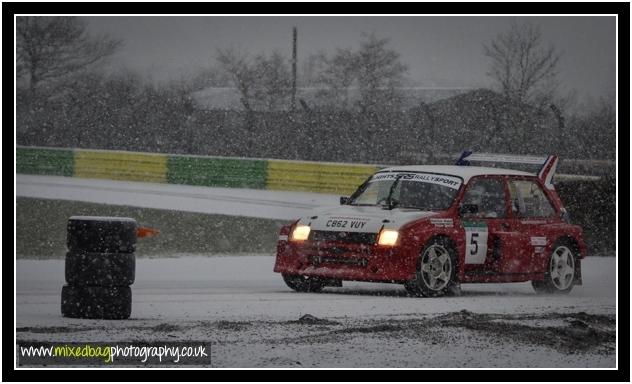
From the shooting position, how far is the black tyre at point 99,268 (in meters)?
9.12

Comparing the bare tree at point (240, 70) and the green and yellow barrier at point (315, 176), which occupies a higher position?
the bare tree at point (240, 70)

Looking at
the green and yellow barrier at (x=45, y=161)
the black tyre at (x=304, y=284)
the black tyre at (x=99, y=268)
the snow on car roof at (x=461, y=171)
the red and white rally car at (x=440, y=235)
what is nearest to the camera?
the black tyre at (x=99, y=268)

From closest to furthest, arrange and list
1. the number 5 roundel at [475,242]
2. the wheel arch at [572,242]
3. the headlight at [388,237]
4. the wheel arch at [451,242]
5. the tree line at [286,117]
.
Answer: the headlight at [388,237] → the wheel arch at [451,242] → the number 5 roundel at [475,242] → the wheel arch at [572,242] → the tree line at [286,117]

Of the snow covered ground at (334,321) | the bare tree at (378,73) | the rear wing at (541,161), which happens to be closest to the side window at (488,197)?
the rear wing at (541,161)

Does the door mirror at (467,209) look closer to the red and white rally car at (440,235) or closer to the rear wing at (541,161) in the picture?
the red and white rally car at (440,235)

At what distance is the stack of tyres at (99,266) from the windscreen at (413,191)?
370cm

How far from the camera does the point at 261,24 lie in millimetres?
54875

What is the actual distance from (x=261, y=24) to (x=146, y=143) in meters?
17.0

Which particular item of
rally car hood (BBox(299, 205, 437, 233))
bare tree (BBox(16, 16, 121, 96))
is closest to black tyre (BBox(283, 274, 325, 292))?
rally car hood (BBox(299, 205, 437, 233))

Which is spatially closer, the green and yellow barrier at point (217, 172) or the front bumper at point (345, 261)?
the front bumper at point (345, 261)

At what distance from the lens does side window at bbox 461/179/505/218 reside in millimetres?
12438

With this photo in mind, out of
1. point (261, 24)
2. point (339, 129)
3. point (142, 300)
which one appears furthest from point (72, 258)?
point (261, 24)

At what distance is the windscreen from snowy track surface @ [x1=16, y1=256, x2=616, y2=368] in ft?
3.14

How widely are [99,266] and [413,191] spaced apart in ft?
13.8
